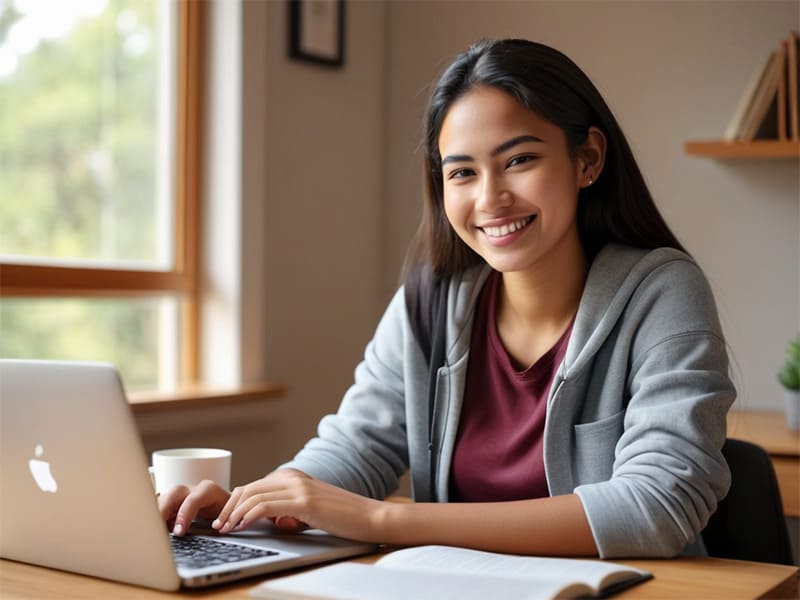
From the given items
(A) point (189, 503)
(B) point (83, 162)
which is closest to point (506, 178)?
(A) point (189, 503)

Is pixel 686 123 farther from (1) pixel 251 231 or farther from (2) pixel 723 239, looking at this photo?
(1) pixel 251 231

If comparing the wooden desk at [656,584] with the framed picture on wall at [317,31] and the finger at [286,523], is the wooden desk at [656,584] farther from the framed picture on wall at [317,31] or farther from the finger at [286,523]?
the framed picture on wall at [317,31]

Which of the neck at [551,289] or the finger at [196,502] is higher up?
the neck at [551,289]

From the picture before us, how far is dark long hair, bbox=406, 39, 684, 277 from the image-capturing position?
5.13ft

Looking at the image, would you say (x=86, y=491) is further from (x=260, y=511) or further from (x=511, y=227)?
(x=511, y=227)

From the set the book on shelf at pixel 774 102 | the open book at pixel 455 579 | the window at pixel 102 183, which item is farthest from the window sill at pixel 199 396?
the open book at pixel 455 579

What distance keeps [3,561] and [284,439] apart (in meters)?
1.96

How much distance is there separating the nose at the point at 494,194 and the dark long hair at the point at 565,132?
0.11m

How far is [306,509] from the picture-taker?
4.26 feet

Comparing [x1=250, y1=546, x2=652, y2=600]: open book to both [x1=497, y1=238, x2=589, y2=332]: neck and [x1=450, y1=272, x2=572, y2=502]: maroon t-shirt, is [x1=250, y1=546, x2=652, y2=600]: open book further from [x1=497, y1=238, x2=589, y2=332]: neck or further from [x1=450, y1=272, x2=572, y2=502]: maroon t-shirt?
[x1=497, y1=238, x2=589, y2=332]: neck

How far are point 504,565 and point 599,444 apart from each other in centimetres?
39

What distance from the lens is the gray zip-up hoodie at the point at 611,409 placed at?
4.30ft

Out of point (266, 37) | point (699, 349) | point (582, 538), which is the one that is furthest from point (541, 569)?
point (266, 37)

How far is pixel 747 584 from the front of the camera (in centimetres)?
116
